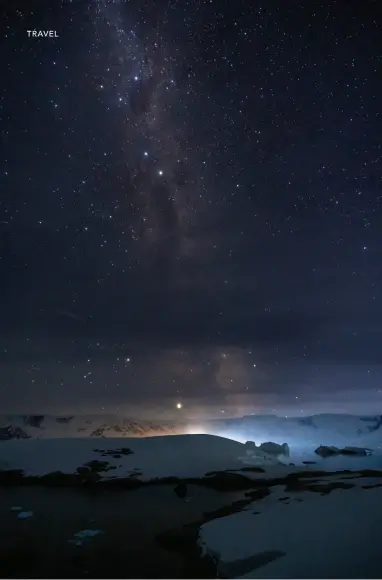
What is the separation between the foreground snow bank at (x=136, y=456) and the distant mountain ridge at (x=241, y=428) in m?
42.7

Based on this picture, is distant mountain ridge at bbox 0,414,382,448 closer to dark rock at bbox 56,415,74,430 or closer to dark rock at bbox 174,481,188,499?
dark rock at bbox 56,415,74,430

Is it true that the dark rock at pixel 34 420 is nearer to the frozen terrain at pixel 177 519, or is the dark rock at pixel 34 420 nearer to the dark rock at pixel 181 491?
the frozen terrain at pixel 177 519

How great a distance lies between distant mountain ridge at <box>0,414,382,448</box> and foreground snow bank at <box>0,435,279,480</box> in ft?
140

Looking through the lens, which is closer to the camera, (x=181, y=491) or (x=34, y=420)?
(x=181, y=491)

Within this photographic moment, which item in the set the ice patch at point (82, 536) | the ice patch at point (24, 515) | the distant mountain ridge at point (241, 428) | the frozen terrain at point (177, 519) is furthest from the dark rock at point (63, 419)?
the ice patch at point (82, 536)

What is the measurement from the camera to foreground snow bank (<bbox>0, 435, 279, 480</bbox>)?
43.6 m

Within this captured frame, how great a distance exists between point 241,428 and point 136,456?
103103 millimetres

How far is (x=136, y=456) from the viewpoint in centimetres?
5078

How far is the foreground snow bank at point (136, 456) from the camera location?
43.6 meters

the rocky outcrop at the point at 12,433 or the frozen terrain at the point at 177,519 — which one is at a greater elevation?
the rocky outcrop at the point at 12,433

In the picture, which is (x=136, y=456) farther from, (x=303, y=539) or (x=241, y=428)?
(x=241, y=428)

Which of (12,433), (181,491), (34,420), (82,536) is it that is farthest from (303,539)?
(34,420)

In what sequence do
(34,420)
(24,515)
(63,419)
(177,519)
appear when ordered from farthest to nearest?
(63,419) → (34,420) → (24,515) → (177,519)

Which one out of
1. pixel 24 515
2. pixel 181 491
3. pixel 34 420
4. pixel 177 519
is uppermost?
pixel 34 420
